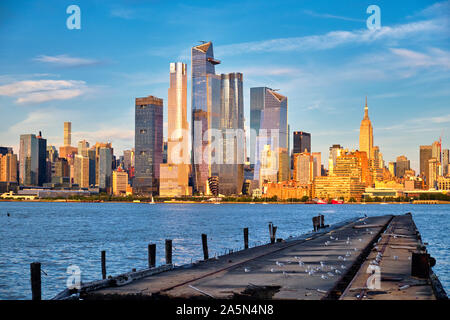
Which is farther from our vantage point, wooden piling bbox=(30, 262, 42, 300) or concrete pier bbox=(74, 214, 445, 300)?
wooden piling bbox=(30, 262, 42, 300)

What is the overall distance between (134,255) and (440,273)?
31.8 m

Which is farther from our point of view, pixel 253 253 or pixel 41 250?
pixel 41 250

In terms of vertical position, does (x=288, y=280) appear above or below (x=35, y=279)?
below

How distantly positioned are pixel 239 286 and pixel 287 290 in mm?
2623

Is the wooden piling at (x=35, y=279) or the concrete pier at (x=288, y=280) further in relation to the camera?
the wooden piling at (x=35, y=279)

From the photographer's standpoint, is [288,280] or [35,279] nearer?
[35,279]
